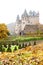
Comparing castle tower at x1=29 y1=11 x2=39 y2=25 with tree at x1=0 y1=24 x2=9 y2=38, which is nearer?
tree at x1=0 y1=24 x2=9 y2=38

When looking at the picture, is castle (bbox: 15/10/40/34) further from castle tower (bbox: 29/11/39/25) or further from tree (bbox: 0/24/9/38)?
tree (bbox: 0/24/9/38)

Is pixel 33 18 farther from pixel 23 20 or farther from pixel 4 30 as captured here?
pixel 4 30

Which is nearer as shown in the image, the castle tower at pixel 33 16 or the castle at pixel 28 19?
the castle at pixel 28 19

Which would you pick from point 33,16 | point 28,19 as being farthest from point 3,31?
point 33,16

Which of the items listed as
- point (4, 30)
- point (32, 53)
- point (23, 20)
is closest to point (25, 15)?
point (23, 20)

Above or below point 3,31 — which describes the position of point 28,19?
below

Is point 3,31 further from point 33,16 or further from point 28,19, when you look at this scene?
point 33,16

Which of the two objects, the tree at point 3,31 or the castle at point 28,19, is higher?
the tree at point 3,31

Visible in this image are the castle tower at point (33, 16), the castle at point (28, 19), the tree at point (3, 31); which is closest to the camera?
the tree at point (3, 31)

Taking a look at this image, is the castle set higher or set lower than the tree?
lower

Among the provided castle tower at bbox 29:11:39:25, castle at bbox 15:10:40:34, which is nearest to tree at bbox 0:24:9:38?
castle at bbox 15:10:40:34

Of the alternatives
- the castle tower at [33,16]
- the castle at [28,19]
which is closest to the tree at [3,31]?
the castle at [28,19]

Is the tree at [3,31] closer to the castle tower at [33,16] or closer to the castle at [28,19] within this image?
the castle at [28,19]

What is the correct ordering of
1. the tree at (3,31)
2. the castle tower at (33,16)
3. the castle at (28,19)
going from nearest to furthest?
the tree at (3,31)
the castle at (28,19)
the castle tower at (33,16)
